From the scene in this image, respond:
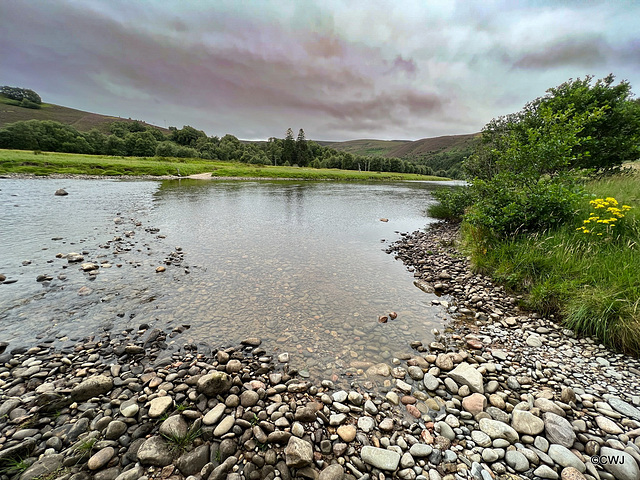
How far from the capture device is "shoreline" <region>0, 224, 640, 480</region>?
2904 mm

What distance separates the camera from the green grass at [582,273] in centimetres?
473

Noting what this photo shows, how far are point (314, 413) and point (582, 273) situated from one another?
6.76m

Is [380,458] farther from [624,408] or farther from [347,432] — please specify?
[624,408]

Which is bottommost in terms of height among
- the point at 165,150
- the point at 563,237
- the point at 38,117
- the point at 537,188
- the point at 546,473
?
the point at 546,473

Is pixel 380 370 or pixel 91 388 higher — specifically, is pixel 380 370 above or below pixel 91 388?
below

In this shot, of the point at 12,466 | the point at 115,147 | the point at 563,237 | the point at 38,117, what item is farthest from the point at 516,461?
the point at 38,117

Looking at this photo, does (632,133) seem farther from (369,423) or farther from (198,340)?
(198,340)

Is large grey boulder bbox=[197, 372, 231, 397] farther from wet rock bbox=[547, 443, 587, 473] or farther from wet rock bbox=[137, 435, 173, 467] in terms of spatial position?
wet rock bbox=[547, 443, 587, 473]

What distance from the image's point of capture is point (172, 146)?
12038 centimetres

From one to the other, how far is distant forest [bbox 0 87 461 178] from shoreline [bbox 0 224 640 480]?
Answer: 67.3m

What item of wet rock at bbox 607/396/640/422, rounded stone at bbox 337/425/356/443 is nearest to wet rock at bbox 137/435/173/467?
rounded stone at bbox 337/425/356/443

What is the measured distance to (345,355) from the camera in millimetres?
5098

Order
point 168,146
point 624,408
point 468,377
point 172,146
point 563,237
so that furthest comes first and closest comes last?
point 172,146 < point 168,146 < point 563,237 < point 468,377 < point 624,408

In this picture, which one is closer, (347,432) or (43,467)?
(43,467)
